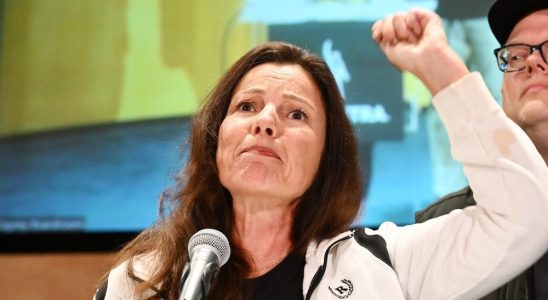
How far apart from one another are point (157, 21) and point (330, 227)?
1.87m

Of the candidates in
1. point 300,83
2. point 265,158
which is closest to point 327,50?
point 300,83

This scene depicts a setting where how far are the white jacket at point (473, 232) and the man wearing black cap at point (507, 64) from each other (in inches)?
1.1

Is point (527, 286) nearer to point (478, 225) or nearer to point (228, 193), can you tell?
point (478, 225)

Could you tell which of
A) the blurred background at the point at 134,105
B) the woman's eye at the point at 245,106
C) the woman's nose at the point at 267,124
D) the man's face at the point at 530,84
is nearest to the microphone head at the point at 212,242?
the woman's nose at the point at 267,124

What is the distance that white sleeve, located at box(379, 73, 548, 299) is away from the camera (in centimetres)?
144

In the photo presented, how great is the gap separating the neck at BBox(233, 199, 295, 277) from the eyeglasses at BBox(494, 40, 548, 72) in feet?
2.48

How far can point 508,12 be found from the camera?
2150 millimetres

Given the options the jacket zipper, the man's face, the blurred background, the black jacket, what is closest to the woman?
the jacket zipper

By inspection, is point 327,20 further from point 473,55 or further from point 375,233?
point 375,233

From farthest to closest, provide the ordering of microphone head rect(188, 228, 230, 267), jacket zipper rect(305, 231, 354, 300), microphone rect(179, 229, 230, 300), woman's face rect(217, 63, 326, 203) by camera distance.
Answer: woman's face rect(217, 63, 326, 203)
jacket zipper rect(305, 231, 354, 300)
microphone head rect(188, 228, 230, 267)
microphone rect(179, 229, 230, 300)

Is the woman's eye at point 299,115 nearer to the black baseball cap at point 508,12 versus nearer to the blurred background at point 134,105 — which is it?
the black baseball cap at point 508,12

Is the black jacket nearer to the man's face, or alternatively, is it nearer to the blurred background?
the man's face

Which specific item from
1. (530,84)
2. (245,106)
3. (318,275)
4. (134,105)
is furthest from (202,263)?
(134,105)

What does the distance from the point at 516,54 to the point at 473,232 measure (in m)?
0.75
